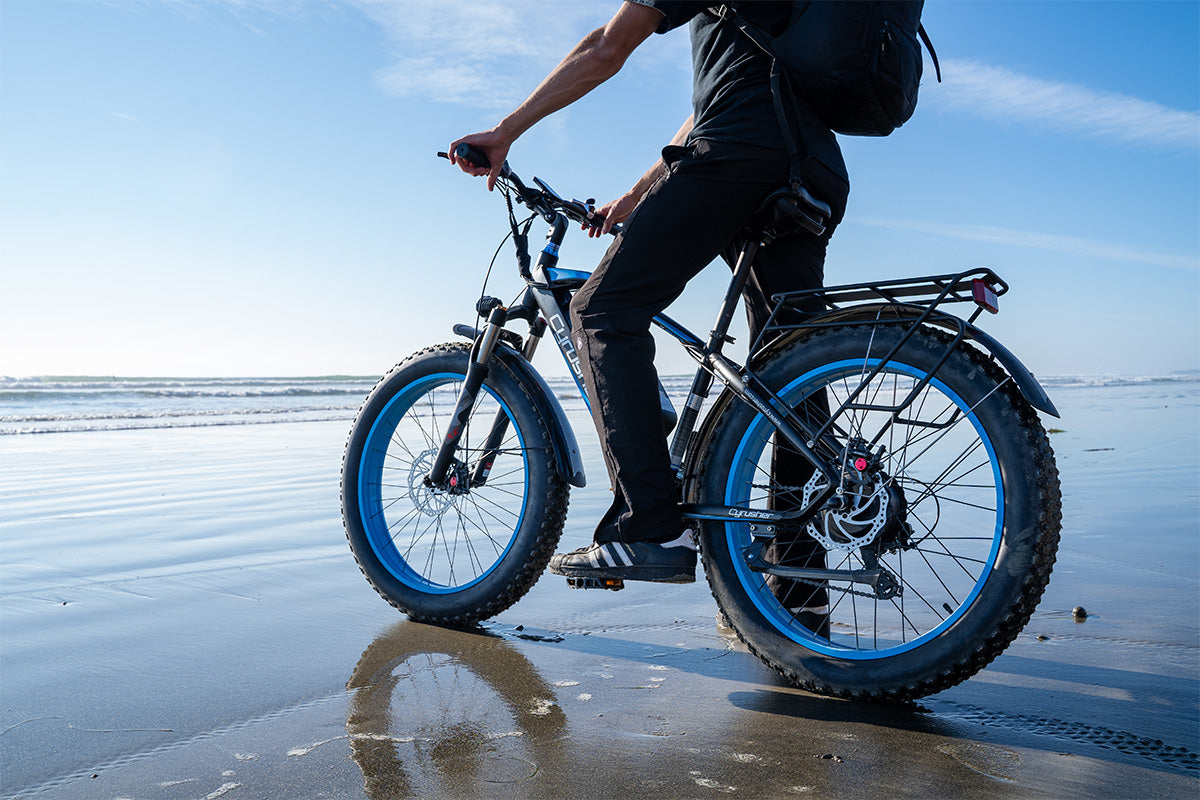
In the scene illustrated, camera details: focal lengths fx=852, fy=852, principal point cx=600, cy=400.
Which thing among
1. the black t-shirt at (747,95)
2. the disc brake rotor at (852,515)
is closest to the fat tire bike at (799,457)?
the disc brake rotor at (852,515)

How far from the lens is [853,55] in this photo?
2129mm

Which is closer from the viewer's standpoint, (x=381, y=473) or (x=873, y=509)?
(x=873, y=509)

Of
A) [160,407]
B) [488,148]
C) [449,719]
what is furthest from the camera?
[160,407]

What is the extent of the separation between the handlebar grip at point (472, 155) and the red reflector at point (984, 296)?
1472 mm

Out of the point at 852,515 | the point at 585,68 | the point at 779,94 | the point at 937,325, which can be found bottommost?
the point at 852,515

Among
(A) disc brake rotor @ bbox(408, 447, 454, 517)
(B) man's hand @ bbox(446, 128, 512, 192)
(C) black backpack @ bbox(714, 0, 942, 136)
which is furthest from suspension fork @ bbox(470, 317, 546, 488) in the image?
(C) black backpack @ bbox(714, 0, 942, 136)

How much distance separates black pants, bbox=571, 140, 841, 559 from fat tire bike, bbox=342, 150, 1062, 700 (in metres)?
0.10

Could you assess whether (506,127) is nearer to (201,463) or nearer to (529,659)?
(529,659)

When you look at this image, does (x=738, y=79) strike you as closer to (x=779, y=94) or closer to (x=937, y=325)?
(x=779, y=94)

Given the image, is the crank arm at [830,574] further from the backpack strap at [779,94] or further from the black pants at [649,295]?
the backpack strap at [779,94]

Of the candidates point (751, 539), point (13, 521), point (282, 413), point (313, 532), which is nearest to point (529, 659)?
point (751, 539)

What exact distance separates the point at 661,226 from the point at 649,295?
→ 0.19 meters

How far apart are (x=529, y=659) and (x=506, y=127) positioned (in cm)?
158

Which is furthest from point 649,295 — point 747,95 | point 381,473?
point 381,473
